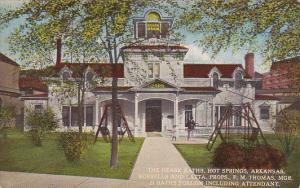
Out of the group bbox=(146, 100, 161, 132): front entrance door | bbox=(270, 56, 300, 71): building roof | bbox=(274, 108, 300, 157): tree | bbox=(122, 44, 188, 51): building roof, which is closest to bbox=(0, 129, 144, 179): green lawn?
bbox=(146, 100, 161, 132): front entrance door

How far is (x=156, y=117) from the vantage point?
4266 mm

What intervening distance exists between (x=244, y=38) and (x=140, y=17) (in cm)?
96

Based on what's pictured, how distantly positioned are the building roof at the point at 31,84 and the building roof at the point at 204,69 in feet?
4.31

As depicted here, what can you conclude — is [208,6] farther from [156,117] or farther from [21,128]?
[21,128]

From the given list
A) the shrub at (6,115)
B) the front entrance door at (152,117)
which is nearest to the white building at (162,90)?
the front entrance door at (152,117)

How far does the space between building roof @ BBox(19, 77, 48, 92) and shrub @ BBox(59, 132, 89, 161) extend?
1.56 feet

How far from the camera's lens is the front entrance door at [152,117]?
4250mm

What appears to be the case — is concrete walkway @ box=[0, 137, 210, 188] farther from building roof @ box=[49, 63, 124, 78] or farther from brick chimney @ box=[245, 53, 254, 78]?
brick chimney @ box=[245, 53, 254, 78]

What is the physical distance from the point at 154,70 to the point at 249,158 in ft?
3.93

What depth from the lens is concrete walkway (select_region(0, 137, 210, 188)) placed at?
407cm

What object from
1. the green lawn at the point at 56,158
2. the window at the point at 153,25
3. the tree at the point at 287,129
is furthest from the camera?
the tree at the point at 287,129

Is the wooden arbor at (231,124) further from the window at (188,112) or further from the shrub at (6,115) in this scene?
the shrub at (6,115)

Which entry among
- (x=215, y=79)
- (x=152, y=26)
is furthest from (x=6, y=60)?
(x=215, y=79)

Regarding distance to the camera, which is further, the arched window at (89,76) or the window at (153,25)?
the arched window at (89,76)
